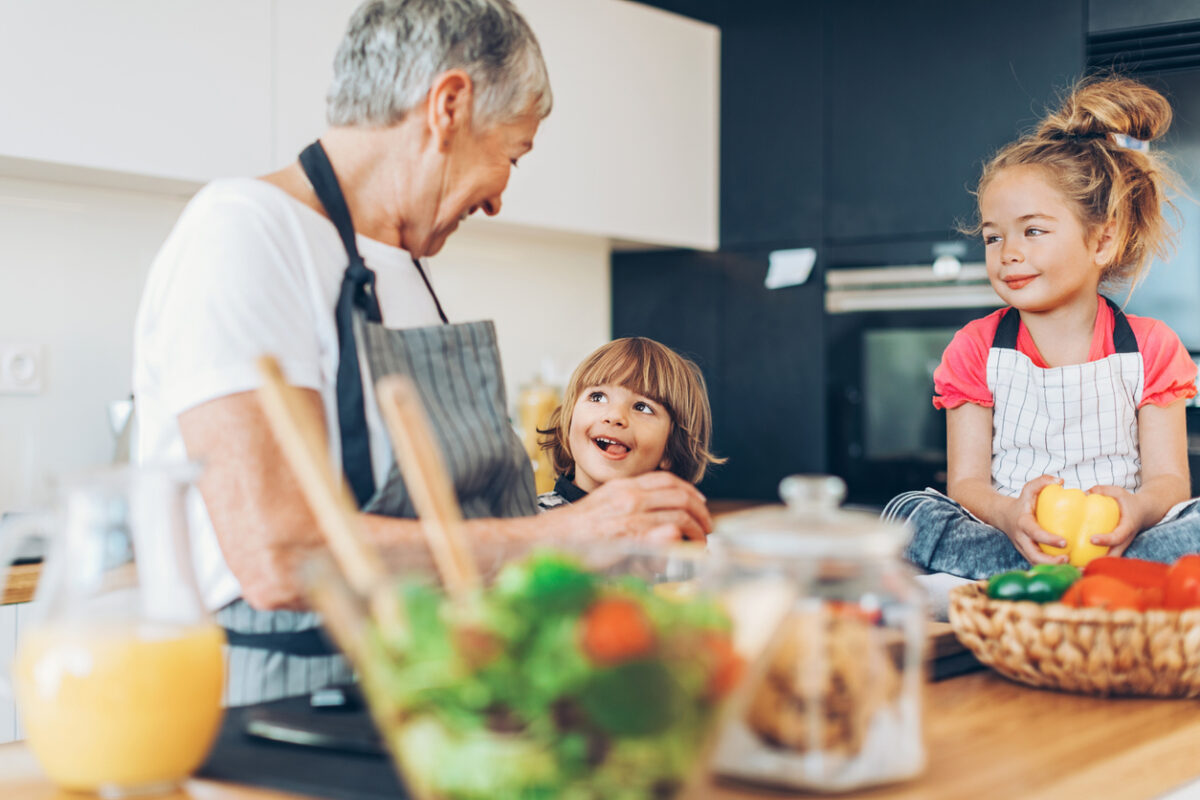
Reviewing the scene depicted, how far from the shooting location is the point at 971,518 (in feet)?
5.18

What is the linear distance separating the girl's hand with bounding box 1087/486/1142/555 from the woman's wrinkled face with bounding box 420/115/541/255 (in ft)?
2.66

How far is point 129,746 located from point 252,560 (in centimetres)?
27

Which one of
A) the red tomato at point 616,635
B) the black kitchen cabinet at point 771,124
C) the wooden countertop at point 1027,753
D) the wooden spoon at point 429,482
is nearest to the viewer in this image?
the red tomato at point 616,635

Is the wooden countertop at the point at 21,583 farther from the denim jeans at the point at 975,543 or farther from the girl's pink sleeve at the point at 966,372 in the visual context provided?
the girl's pink sleeve at the point at 966,372

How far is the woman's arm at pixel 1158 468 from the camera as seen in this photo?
5.06ft

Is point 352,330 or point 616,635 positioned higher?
point 352,330

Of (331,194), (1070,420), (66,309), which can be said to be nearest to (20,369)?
(66,309)

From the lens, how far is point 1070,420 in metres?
1.80

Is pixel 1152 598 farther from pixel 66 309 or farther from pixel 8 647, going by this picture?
pixel 66 309

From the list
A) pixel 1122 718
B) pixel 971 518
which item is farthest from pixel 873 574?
pixel 971 518

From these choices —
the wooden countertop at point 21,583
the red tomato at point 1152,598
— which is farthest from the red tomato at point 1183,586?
the wooden countertop at point 21,583

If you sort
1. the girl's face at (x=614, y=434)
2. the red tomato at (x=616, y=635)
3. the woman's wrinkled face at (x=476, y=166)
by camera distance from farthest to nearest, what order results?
the girl's face at (x=614, y=434) < the woman's wrinkled face at (x=476, y=166) < the red tomato at (x=616, y=635)

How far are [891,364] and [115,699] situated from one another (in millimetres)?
2631

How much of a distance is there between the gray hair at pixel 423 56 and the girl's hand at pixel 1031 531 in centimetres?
79
